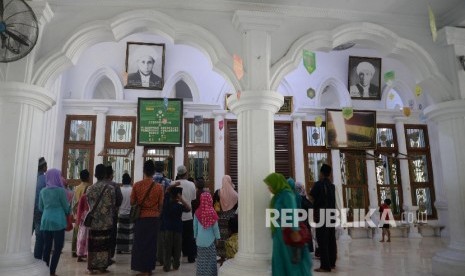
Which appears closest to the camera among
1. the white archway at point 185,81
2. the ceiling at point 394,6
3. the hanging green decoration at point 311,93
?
the ceiling at point 394,6

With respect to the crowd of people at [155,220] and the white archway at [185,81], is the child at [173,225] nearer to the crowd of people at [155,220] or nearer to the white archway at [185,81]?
the crowd of people at [155,220]

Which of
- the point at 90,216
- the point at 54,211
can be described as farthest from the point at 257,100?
the point at 54,211

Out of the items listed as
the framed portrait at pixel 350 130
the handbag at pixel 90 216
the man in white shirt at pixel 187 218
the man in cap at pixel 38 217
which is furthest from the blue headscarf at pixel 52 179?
the framed portrait at pixel 350 130

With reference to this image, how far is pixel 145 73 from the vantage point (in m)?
8.55

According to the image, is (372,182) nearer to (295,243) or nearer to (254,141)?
(254,141)

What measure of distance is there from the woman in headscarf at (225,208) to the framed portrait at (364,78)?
5883mm

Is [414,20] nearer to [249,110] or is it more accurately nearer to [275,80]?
[275,80]

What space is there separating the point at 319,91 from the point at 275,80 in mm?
5261

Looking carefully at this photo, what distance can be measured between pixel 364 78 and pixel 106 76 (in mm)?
6855

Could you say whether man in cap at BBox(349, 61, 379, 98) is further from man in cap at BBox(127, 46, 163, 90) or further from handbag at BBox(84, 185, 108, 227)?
handbag at BBox(84, 185, 108, 227)

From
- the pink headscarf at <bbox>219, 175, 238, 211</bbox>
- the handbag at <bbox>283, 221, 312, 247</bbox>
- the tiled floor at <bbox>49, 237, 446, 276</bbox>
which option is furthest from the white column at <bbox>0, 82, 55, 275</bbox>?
the handbag at <bbox>283, 221, 312, 247</bbox>

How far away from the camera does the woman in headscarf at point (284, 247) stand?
114 inches

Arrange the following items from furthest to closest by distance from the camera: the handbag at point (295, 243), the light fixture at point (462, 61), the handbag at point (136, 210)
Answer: the light fixture at point (462, 61) → the handbag at point (136, 210) → the handbag at point (295, 243)

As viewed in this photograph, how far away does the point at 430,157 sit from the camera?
9.69m
